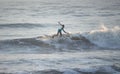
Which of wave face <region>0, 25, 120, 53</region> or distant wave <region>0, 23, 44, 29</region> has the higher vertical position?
distant wave <region>0, 23, 44, 29</region>

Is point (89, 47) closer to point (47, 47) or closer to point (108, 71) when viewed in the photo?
point (47, 47)

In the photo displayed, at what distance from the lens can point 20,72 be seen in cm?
1888

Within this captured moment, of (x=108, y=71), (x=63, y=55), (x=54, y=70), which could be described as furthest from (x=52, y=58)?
(x=108, y=71)

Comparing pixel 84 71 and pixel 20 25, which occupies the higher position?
pixel 20 25

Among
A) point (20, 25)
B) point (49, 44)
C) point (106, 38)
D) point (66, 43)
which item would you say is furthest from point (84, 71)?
point (20, 25)

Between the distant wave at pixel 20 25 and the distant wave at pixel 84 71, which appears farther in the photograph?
the distant wave at pixel 20 25

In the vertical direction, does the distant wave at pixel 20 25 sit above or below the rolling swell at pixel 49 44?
above

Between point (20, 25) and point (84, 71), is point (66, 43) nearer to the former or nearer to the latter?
point (84, 71)

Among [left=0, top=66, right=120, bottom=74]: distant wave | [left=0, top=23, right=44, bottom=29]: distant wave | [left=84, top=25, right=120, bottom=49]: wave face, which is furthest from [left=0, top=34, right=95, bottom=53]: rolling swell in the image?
[left=0, top=23, right=44, bottom=29]: distant wave

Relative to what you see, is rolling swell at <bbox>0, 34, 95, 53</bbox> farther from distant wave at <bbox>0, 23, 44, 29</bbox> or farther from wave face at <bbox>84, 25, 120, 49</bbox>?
distant wave at <bbox>0, 23, 44, 29</bbox>

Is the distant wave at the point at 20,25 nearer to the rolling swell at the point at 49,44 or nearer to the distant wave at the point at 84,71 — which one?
the rolling swell at the point at 49,44

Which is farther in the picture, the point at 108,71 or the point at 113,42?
the point at 113,42

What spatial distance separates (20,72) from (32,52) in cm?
583

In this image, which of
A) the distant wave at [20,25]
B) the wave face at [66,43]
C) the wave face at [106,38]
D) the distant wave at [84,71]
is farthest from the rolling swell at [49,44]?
the distant wave at [20,25]
